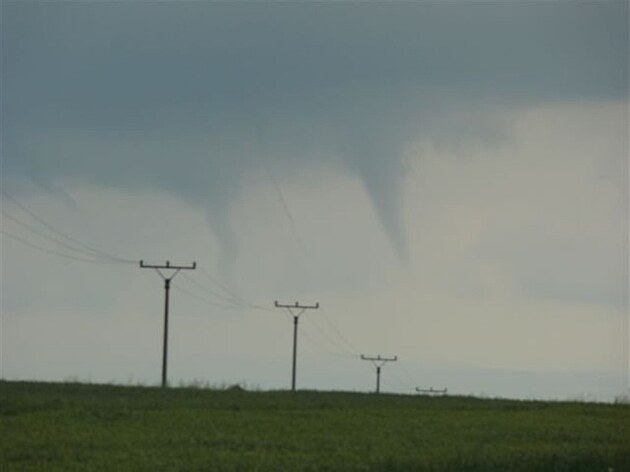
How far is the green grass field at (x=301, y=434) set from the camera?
85.4ft

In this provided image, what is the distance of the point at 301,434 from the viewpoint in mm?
33406

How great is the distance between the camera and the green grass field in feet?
85.4

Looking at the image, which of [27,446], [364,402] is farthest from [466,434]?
[364,402]

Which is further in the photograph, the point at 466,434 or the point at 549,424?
the point at 549,424

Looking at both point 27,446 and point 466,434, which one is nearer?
point 27,446

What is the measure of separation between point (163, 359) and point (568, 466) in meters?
39.2

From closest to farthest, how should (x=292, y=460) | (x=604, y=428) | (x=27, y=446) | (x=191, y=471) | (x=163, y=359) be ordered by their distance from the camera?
(x=191, y=471)
(x=292, y=460)
(x=27, y=446)
(x=604, y=428)
(x=163, y=359)

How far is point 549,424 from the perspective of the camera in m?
38.3

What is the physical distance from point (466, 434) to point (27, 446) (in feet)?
32.5

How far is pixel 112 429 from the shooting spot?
33.9m

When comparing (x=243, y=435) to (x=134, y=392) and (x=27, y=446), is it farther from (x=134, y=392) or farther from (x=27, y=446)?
(x=134, y=392)

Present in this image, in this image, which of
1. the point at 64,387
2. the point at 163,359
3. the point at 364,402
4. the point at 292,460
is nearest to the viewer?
the point at 292,460

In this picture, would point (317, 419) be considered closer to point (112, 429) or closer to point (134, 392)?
point (112, 429)

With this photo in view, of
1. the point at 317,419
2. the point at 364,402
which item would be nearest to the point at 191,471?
the point at 317,419
